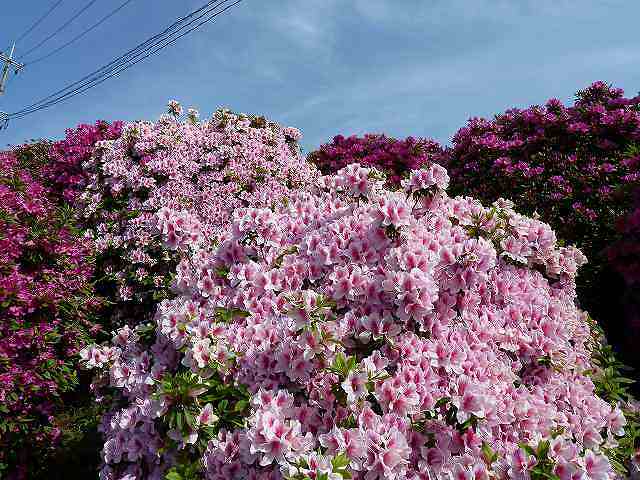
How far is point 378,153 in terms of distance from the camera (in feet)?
39.7

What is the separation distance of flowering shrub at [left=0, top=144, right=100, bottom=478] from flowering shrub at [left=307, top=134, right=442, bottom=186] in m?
6.52

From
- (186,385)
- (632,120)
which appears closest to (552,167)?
(632,120)

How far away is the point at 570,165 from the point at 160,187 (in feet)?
20.7

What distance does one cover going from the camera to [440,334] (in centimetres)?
354

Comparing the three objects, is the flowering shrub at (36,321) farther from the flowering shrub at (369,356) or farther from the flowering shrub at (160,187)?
the flowering shrub at (369,356)

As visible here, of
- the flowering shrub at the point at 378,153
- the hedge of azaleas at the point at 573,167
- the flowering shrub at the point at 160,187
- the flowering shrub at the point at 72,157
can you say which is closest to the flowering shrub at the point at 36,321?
the flowering shrub at the point at 160,187

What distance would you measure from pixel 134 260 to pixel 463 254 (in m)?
4.86

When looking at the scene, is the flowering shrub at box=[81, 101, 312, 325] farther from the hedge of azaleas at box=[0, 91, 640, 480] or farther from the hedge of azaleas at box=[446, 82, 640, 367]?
the hedge of azaleas at box=[446, 82, 640, 367]

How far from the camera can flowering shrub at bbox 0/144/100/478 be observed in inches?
219

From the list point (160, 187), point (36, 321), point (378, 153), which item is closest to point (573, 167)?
point (378, 153)

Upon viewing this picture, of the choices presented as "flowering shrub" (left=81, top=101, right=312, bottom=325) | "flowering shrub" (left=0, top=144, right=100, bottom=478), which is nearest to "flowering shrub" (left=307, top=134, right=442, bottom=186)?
"flowering shrub" (left=81, top=101, right=312, bottom=325)

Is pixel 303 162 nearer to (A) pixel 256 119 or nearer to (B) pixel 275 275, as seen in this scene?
(A) pixel 256 119

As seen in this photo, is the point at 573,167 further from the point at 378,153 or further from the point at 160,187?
the point at 160,187

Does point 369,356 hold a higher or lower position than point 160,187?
lower
